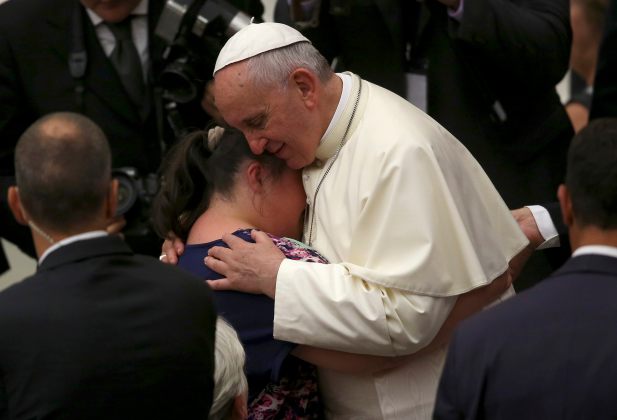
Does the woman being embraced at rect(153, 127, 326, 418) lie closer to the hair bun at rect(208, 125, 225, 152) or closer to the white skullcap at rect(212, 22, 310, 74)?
the hair bun at rect(208, 125, 225, 152)

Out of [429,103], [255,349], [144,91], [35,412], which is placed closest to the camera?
[35,412]

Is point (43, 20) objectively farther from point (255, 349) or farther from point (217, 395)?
point (217, 395)

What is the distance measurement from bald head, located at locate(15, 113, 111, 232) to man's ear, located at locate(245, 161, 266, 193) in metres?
0.77

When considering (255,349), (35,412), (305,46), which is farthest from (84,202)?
(305,46)

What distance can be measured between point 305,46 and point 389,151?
0.33 m

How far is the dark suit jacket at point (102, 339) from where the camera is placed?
2.38 m

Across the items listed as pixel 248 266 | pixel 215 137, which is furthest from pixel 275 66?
pixel 248 266

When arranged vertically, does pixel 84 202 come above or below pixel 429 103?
above

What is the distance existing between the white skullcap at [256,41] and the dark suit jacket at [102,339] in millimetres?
784

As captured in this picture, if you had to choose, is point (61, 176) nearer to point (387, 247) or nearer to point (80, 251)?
point (80, 251)

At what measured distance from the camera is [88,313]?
241cm

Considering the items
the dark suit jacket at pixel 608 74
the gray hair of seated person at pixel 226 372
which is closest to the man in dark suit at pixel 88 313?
the gray hair of seated person at pixel 226 372

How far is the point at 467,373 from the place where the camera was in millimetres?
2416

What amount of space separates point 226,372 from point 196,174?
0.75 meters
